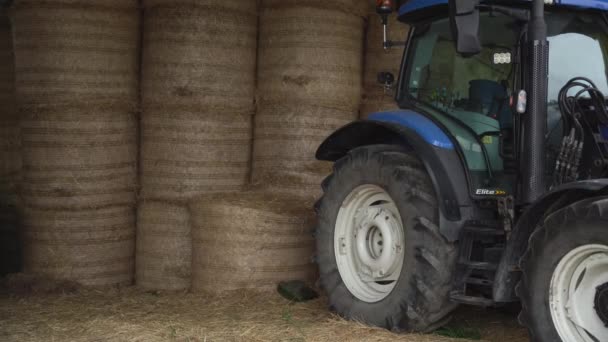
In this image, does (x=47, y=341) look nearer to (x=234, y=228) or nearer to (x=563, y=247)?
(x=234, y=228)

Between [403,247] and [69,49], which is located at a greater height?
[69,49]

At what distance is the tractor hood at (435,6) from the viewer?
14.3 ft

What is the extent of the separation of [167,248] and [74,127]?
114 centimetres

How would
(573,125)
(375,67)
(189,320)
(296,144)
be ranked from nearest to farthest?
1. (573,125)
2. (189,320)
3. (296,144)
4. (375,67)

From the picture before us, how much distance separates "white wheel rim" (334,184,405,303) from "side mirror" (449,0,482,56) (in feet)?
3.93

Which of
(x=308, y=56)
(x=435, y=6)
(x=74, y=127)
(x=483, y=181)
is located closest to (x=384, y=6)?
(x=435, y=6)

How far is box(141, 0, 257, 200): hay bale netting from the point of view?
6367 mm

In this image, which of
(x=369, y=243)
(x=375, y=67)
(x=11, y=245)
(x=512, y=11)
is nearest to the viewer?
(x=512, y=11)

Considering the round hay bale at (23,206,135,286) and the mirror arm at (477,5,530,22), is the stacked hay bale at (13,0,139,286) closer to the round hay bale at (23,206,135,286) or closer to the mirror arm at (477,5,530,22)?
the round hay bale at (23,206,135,286)

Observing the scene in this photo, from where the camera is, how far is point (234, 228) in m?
6.05

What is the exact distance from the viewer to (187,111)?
6402 millimetres

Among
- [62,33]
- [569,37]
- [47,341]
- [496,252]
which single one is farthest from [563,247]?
[62,33]

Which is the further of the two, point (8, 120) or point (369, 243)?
point (8, 120)

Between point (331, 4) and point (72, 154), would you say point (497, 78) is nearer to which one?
point (331, 4)
